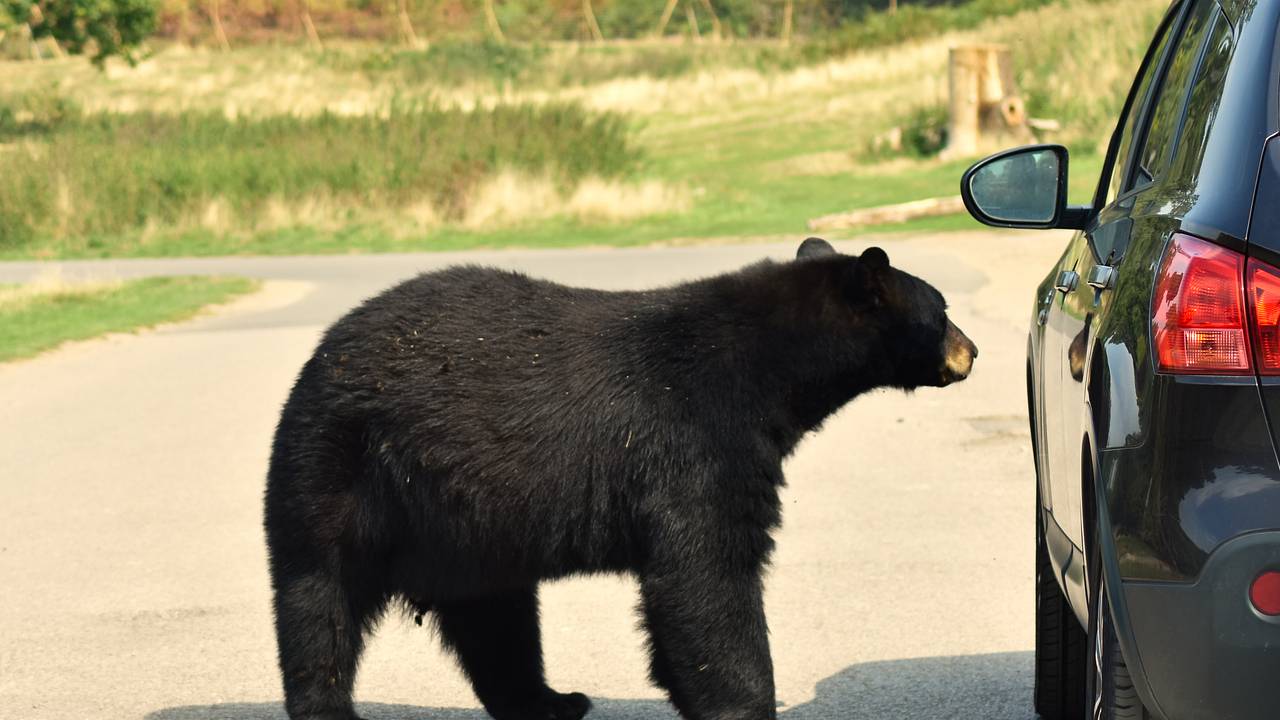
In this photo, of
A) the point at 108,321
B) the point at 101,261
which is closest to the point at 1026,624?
the point at 108,321

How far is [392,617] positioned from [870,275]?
2783mm

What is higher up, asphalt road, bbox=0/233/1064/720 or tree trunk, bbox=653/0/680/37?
asphalt road, bbox=0/233/1064/720

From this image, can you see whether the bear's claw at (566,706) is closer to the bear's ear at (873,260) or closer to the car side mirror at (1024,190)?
the bear's ear at (873,260)

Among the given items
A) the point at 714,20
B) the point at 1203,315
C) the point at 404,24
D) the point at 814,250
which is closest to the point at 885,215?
the point at 814,250

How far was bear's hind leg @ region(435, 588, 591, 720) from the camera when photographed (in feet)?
16.3

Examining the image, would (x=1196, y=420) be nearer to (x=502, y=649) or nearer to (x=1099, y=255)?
(x=1099, y=255)

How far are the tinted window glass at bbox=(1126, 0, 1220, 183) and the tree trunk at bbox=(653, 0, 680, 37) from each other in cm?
9634

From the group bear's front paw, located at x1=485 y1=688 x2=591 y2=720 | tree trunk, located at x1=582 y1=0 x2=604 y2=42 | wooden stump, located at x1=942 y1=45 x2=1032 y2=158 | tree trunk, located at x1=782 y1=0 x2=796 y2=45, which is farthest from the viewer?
tree trunk, located at x1=582 y1=0 x2=604 y2=42

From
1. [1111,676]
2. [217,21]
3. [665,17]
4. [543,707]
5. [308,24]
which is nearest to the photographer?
[1111,676]

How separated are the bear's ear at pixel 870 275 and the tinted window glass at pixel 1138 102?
2.11 feet

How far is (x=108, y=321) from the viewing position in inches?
640

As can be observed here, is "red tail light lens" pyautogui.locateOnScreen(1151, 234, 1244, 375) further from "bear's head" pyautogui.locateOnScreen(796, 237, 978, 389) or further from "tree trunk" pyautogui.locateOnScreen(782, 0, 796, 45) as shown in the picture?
"tree trunk" pyautogui.locateOnScreen(782, 0, 796, 45)

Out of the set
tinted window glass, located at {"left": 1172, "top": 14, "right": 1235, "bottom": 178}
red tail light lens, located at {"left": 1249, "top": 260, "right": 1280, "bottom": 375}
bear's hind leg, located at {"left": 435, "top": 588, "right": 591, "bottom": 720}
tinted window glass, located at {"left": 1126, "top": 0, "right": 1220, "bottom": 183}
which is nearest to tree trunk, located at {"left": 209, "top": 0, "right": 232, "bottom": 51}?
bear's hind leg, located at {"left": 435, "top": 588, "right": 591, "bottom": 720}

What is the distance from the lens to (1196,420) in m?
2.64
